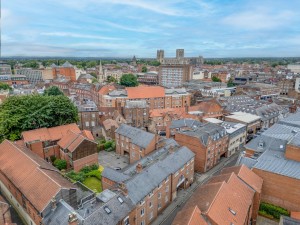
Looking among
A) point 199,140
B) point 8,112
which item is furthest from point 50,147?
point 199,140

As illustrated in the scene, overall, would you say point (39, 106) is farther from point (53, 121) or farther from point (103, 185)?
point (103, 185)

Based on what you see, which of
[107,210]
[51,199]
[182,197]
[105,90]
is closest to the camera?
[107,210]

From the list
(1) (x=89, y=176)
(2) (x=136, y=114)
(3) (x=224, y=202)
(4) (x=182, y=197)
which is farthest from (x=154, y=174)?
(2) (x=136, y=114)

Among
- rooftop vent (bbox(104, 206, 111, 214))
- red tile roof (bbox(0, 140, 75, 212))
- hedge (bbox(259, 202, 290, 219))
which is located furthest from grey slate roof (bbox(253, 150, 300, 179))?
red tile roof (bbox(0, 140, 75, 212))

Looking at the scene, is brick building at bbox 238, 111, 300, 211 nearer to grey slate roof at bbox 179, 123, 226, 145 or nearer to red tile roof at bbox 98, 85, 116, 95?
grey slate roof at bbox 179, 123, 226, 145

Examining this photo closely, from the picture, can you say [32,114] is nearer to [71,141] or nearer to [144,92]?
[71,141]
